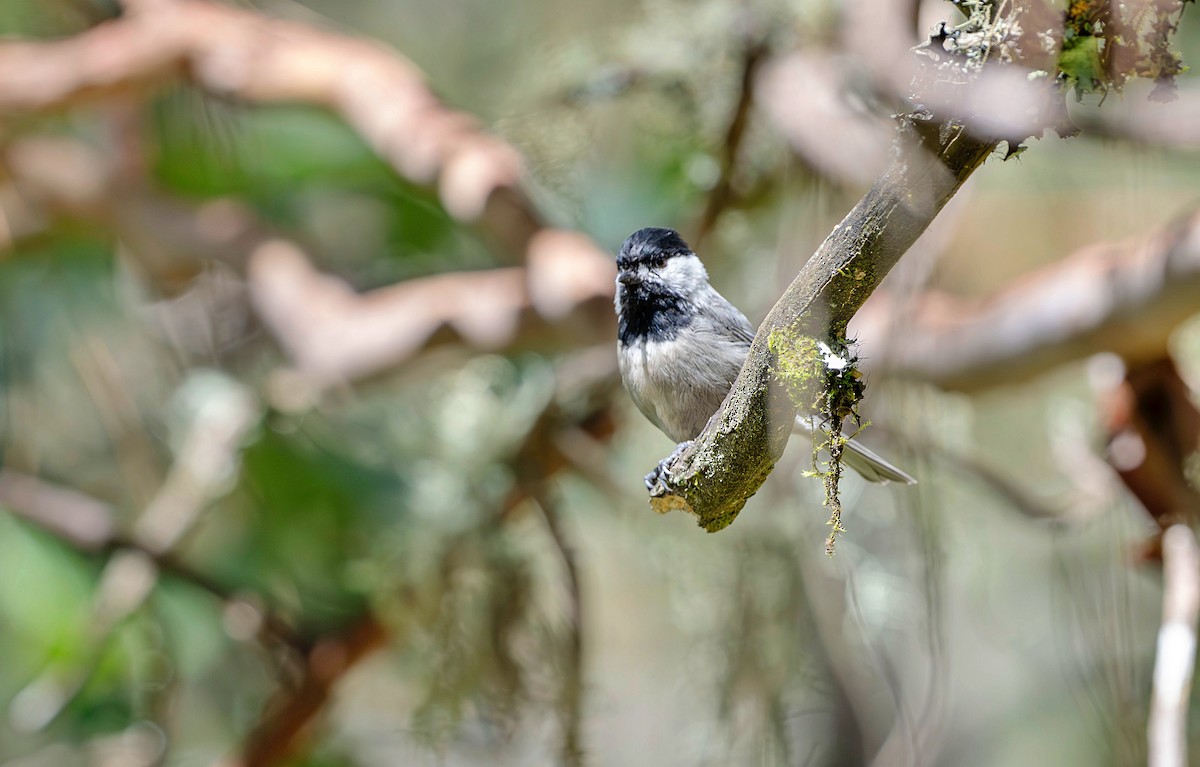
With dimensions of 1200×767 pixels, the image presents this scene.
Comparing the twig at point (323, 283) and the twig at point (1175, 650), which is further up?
the twig at point (1175, 650)

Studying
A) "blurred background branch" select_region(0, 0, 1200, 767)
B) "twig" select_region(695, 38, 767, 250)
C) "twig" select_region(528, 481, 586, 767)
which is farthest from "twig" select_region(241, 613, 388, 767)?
"twig" select_region(695, 38, 767, 250)

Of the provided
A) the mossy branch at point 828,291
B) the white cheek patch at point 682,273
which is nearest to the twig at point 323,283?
the white cheek patch at point 682,273

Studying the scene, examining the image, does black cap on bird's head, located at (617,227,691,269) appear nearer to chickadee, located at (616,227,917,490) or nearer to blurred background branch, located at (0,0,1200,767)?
chickadee, located at (616,227,917,490)

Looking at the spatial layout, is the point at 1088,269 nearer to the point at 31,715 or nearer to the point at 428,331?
the point at 428,331

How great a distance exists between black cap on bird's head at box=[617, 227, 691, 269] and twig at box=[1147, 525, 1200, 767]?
1527 millimetres

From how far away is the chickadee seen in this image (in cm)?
175

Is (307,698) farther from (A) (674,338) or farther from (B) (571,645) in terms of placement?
(A) (674,338)

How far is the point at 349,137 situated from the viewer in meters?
4.02

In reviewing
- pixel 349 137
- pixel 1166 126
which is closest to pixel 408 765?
pixel 349 137

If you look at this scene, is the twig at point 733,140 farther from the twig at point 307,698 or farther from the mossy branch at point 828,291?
the mossy branch at point 828,291

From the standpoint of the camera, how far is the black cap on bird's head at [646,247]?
5.97 feet

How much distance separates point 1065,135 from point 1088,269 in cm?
171

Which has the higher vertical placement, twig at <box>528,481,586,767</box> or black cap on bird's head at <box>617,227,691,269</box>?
black cap on bird's head at <box>617,227,691,269</box>

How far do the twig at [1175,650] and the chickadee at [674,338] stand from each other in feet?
3.46
